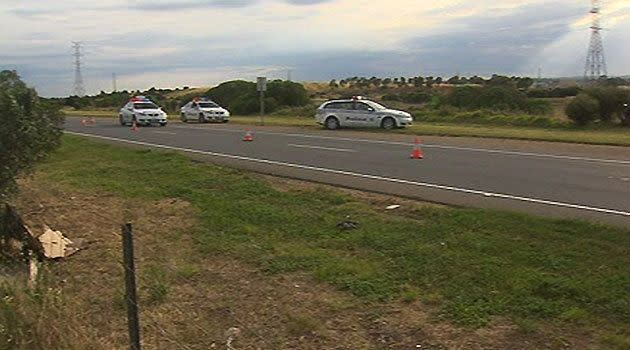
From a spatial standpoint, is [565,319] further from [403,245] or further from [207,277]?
[207,277]

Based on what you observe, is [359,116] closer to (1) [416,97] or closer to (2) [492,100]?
(2) [492,100]

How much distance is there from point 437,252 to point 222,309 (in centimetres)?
255

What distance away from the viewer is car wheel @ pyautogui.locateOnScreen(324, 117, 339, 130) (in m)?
32.8

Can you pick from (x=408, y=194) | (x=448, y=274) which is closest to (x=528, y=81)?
(x=408, y=194)

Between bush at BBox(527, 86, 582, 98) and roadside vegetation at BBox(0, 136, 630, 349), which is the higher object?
bush at BBox(527, 86, 582, 98)

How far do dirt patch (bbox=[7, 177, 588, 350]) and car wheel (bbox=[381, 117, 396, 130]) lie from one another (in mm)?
22071

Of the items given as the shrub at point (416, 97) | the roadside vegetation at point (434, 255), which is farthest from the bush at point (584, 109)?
the shrub at point (416, 97)

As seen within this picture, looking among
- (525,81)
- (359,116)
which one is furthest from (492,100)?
(525,81)

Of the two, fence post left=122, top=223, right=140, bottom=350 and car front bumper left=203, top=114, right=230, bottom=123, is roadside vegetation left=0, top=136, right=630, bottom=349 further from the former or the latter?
car front bumper left=203, top=114, right=230, bottom=123

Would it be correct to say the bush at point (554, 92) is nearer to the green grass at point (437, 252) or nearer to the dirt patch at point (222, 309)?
the green grass at point (437, 252)

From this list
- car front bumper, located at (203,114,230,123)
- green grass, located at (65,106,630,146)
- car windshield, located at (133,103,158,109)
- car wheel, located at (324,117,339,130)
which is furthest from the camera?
car front bumper, located at (203,114,230,123)

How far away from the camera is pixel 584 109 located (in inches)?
1136

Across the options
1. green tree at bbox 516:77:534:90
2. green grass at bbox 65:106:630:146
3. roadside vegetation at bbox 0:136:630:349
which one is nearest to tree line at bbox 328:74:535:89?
green tree at bbox 516:77:534:90

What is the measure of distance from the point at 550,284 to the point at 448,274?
1016 mm
